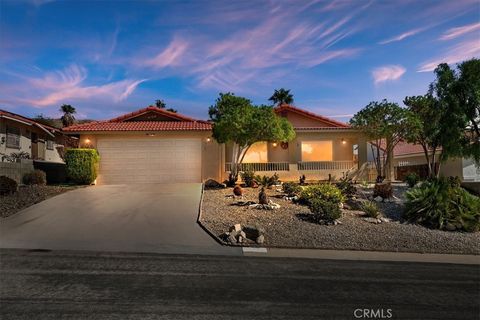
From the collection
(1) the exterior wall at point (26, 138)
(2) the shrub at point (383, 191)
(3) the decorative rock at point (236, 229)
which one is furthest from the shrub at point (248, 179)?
(1) the exterior wall at point (26, 138)

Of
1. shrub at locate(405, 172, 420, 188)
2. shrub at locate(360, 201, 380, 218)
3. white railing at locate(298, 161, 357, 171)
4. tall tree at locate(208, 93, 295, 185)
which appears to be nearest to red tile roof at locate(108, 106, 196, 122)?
tall tree at locate(208, 93, 295, 185)

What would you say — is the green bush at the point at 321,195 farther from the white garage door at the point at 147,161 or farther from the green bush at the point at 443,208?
the white garage door at the point at 147,161

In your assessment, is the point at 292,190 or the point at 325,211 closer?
the point at 325,211

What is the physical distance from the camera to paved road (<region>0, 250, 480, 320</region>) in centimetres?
518

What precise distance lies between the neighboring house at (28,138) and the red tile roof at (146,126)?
3.32 meters

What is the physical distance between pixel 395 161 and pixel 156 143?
23.6 m

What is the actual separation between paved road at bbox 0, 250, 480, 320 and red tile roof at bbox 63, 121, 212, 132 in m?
13.4

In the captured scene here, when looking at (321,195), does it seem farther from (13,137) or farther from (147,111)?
(13,137)

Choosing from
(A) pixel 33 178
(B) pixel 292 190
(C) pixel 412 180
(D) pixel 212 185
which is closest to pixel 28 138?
(A) pixel 33 178

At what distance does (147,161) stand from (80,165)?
351cm

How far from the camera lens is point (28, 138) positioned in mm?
24781

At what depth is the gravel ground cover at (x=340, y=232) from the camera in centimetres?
1038

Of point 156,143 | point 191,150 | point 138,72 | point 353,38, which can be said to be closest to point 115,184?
point 156,143

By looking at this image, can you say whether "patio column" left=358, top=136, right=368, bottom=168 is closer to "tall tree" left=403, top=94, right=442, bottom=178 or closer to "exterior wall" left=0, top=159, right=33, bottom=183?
"tall tree" left=403, top=94, right=442, bottom=178
